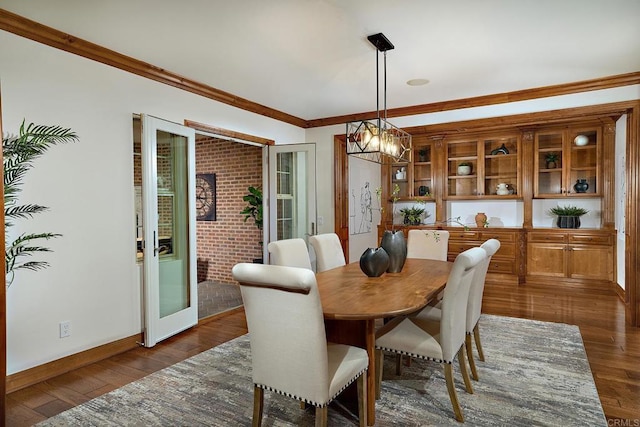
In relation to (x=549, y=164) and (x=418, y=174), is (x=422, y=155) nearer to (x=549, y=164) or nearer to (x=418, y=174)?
(x=418, y=174)

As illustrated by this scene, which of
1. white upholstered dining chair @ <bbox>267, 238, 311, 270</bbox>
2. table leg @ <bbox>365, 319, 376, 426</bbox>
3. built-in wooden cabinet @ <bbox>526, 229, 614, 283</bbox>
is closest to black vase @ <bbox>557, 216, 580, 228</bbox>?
built-in wooden cabinet @ <bbox>526, 229, 614, 283</bbox>

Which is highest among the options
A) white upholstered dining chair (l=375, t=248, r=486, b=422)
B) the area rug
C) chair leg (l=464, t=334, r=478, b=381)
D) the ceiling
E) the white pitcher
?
the ceiling

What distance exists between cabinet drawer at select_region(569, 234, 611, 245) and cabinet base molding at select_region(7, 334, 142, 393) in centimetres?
578

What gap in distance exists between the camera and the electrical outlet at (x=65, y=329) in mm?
2901

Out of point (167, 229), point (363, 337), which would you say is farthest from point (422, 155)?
point (363, 337)

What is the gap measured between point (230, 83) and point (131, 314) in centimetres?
248

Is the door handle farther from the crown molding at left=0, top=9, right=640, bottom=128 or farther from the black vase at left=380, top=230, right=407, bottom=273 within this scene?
the black vase at left=380, top=230, right=407, bottom=273

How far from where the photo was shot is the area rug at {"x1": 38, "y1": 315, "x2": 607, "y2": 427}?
2213 mm

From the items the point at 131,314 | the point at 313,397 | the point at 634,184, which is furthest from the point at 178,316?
the point at 634,184

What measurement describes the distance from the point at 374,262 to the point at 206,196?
4.34 m

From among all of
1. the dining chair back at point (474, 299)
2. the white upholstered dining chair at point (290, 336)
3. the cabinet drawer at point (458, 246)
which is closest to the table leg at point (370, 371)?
the white upholstered dining chair at point (290, 336)

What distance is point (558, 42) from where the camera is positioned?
121 inches

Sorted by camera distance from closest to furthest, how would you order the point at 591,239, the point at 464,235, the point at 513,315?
the point at 513,315, the point at 591,239, the point at 464,235

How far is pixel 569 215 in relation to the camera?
18.8 feet
